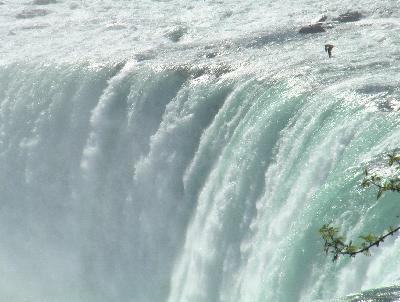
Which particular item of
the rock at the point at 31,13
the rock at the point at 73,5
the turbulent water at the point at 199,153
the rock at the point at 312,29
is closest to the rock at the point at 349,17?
the turbulent water at the point at 199,153

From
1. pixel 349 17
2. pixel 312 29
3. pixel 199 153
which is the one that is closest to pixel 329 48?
pixel 312 29

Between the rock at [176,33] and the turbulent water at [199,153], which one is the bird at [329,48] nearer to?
the turbulent water at [199,153]

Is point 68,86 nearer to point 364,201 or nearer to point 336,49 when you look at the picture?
point 336,49

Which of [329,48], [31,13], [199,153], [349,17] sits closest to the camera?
[199,153]

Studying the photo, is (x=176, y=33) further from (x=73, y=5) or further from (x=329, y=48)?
(x=73, y=5)

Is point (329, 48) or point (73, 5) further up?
point (329, 48)

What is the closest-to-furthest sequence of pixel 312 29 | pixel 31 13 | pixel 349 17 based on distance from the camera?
pixel 312 29 → pixel 349 17 → pixel 31 13
